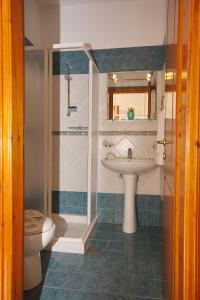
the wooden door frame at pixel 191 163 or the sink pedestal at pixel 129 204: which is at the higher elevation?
the wooden door frame at pixel 191 163

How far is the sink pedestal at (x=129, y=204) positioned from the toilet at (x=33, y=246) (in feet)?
3.71

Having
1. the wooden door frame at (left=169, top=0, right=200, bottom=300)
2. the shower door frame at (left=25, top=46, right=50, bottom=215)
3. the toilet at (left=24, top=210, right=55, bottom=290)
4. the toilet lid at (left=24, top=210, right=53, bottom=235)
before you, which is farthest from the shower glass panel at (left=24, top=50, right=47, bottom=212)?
the wooden door frame at (left=169, top=0, right=200, bottom=300)

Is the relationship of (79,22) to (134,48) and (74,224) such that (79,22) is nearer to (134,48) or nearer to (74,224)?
(134,48)

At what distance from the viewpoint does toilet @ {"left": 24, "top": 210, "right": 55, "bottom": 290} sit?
170cm

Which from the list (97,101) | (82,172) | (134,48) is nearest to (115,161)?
(82,172)

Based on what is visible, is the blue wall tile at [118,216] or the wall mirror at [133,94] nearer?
the wall mirror at [133,94]

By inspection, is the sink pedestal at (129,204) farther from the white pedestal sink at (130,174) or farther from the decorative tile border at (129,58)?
the decorative tile border at (129,58)

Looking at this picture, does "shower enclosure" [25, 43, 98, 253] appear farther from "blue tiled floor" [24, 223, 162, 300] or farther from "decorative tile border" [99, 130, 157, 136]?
"blue tiled floor" [24, 223, 162, 300]

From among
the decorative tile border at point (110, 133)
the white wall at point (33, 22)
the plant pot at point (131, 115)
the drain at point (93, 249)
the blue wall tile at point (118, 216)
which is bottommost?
the drain at point (93, 249)

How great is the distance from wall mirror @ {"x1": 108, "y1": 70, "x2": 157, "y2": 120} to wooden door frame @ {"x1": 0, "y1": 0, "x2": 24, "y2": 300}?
2.09 metres

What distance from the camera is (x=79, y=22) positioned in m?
3.00

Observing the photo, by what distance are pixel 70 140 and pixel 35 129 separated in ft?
2.60

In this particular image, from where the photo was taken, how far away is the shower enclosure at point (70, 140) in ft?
8.52

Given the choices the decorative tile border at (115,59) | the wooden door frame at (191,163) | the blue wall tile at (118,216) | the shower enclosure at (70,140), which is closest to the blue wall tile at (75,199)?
the shower enclosure at (70,140)
